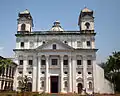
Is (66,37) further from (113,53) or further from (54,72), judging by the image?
(113,53)

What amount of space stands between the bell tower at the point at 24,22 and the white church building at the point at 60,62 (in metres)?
1.28

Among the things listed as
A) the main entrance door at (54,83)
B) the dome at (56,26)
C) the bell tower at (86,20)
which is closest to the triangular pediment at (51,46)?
the bell tower at (86,20)

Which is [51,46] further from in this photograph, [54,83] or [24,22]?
[24,22]

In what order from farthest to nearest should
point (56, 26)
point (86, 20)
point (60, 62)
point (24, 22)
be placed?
point (56, 26) < point (24, 22) < point (86, 20) < point (60, 62)

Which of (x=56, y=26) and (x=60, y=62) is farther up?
(x=56, y=26)

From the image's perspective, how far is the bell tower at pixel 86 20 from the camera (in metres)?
41.8

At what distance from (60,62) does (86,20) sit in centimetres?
1202

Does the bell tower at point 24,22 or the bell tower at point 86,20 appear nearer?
the bell tower at point 86,20

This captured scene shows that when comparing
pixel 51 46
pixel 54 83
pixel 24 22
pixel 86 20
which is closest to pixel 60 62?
pixel 51 46

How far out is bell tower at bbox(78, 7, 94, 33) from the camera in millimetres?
41812

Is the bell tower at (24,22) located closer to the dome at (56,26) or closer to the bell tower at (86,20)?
the dome at (56,26)

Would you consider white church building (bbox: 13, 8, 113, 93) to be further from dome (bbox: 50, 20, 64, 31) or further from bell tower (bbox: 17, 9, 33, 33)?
dome (bbox: 50, 20, 64, 31)

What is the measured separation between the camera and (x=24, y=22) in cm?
4288

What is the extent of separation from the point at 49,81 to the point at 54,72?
2227 mm
